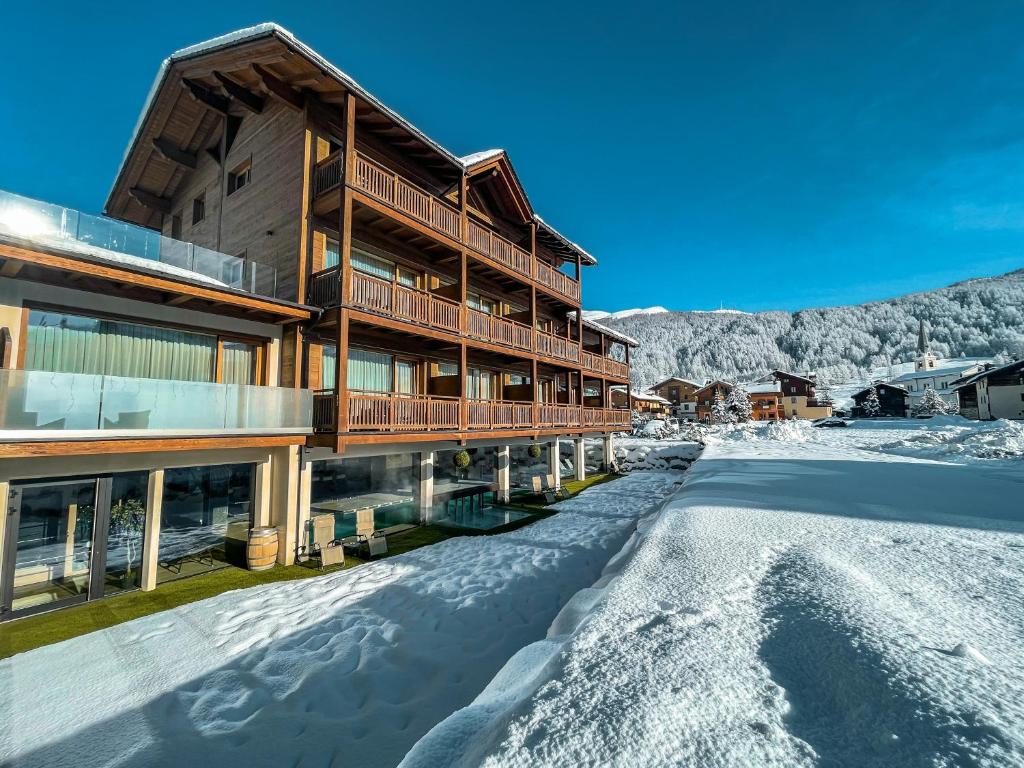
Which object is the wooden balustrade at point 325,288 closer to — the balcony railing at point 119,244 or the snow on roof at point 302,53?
the balcony railing at point 119,244

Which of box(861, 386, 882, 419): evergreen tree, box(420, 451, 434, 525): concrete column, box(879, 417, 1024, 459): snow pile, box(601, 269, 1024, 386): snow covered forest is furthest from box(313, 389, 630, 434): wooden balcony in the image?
box(601, 269, 1024, 386): snow covered forest

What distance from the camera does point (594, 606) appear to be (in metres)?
4.19

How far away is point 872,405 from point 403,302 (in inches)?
3682

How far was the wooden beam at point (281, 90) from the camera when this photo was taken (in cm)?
1270

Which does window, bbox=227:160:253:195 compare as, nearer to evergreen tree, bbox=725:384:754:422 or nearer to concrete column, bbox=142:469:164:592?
concrete column, bbox=142:469:164:592

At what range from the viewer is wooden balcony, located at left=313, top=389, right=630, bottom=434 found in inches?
478

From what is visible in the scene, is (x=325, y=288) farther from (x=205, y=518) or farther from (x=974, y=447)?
(x=974, y=447)

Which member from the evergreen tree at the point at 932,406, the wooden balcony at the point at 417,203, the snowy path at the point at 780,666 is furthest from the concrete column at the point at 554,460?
the evergreen tree at the point at 932,406

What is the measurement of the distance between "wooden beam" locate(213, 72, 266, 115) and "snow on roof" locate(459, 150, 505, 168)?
687cm

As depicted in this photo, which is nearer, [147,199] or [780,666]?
[780,666]

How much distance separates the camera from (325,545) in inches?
455

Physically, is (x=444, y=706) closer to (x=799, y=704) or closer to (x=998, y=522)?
(x=799, y=704)

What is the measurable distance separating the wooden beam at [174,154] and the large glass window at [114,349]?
11.1 metres

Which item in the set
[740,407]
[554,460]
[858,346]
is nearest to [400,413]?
[554,460]
